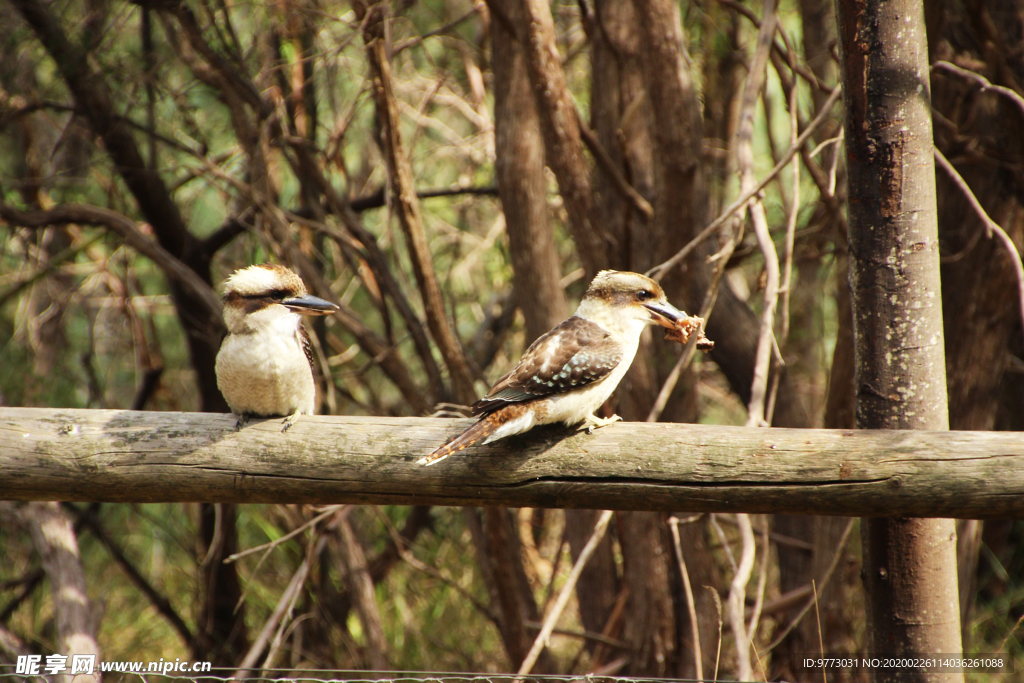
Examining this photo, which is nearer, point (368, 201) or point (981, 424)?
point (981, 424)

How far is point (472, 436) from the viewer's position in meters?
1.88

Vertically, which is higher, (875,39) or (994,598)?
(875,39)

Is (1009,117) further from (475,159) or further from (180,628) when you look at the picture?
(180,628)

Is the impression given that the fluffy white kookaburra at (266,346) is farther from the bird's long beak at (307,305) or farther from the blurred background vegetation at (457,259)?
the blurred background vegetation at (457,259)

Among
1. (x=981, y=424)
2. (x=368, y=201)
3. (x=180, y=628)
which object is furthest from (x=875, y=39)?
(x=180, y=628)

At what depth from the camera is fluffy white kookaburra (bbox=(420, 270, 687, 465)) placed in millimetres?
1971

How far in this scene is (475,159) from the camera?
532cm

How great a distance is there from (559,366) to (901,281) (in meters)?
0.95

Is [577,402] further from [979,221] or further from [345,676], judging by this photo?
[345,676]

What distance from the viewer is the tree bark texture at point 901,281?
2121 mm

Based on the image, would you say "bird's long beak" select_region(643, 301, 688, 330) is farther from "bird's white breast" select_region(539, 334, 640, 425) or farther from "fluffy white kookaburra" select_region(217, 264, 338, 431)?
"fluffy white kookaburra" select_region(217, 264, 338, 431)

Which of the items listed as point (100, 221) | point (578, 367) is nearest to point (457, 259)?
point (100, 221)

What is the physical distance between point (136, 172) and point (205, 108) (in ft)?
3.67

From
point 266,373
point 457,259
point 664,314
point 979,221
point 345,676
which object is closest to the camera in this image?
point 266,373
